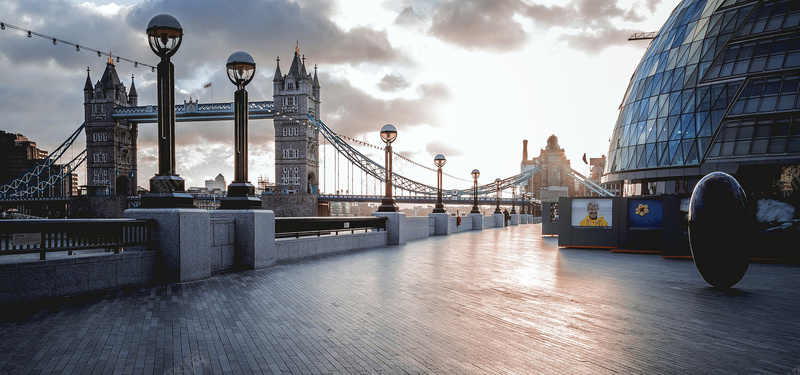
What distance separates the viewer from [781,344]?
5.07 metres

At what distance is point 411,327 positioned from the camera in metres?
5.68

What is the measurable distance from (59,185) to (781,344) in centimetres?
14513

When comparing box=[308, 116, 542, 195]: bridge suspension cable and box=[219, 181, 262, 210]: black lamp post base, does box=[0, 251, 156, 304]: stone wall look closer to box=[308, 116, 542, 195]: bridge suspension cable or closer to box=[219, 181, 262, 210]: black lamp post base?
box=[219, 181, 262, 210]: black lamp post base

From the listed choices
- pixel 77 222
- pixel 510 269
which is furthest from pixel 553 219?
pixel 77 222

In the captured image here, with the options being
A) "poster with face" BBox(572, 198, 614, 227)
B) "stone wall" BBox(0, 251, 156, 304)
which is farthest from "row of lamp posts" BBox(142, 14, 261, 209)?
"poster with face" BBox(572, 198, 614, 227)

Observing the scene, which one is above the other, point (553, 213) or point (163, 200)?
point (163, 200)

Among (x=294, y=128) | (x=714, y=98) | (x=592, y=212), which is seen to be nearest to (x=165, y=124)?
(x=592, y=212)

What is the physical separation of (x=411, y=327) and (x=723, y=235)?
21.6ft

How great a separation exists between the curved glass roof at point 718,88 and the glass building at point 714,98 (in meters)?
0.06

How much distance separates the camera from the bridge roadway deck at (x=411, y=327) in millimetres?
4371

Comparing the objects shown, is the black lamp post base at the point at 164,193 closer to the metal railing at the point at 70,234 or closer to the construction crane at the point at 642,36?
the metal railing at the point at 70,234

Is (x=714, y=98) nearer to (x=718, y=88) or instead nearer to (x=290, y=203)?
(x=718, y=88)

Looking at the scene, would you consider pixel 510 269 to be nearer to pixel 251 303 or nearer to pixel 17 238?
pixel 251 303

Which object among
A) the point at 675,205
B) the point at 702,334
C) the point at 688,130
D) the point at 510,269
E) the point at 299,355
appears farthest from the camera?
the point at 688,130
